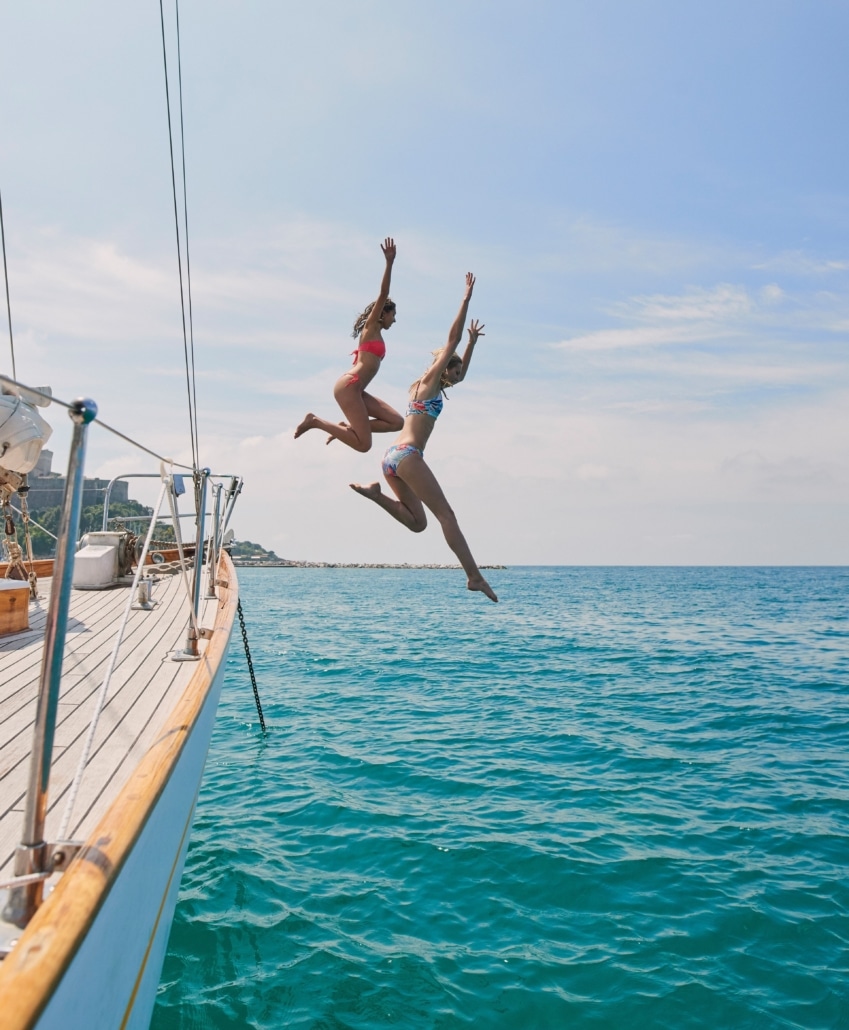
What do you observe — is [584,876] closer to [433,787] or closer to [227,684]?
[433,787]

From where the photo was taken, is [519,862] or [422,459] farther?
[519,862]

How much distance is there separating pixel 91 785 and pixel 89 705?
151 cm

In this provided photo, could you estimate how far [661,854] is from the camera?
26.2ft

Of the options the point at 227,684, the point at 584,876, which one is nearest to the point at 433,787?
the point at 584,876

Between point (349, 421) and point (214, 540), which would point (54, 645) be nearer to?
point (349, 421)

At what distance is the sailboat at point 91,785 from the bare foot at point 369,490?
1306 millimetres

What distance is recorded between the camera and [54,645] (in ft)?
6.48

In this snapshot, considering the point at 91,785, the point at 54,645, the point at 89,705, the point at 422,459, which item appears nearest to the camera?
the point at 54,645

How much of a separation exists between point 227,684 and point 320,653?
18.1 feet

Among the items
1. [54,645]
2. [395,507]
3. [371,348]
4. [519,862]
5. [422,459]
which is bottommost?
[519,862]

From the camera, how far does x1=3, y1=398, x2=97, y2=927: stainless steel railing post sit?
196cm

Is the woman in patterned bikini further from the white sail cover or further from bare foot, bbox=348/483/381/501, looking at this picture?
the white sail cover

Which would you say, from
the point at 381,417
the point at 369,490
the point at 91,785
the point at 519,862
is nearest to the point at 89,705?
the point at 91,785

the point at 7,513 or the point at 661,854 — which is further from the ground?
the point at 7,513
